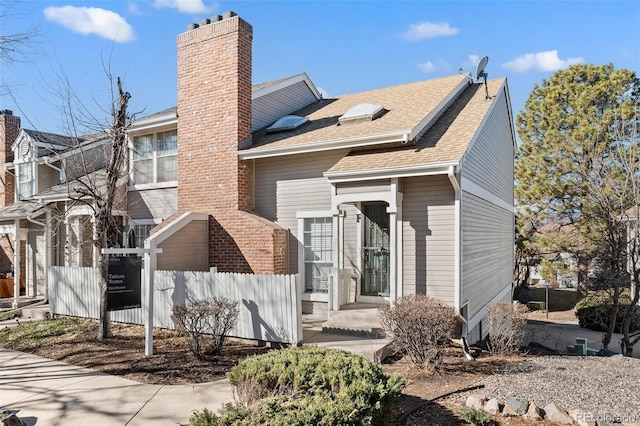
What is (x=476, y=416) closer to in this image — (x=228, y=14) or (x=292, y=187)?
(x=292, y=187)

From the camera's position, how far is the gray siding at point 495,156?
382 inches

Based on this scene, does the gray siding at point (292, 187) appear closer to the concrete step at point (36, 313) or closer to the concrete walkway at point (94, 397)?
the concrete walkway at point (94, 397)

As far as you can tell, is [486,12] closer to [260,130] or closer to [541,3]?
[541,3]

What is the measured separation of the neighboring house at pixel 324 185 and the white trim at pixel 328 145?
0.03m

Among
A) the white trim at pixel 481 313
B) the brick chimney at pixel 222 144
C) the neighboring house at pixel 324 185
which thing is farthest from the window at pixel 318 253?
the white trim at pixel 481 313

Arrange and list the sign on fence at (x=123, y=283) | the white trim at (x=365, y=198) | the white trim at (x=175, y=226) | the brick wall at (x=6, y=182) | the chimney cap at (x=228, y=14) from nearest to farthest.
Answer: the sign on fence at (x=123, y=283) < the white trim at (x=365, y=198) < the white trim at (x=175, y=226) < the chimney cap at (x=228, y=14) < the brick wall at (x=6, y=182)

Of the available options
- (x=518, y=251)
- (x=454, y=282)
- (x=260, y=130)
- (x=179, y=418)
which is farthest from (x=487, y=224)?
(x=518, y=251)

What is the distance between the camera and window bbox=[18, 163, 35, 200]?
16.6 meters

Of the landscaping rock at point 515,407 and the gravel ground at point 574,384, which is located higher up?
the landscaping rock at point 515,407

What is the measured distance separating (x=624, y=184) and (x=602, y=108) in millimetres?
9590

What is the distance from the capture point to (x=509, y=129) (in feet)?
50.2

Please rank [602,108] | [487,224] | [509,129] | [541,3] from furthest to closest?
[602,108] < [509,129] < [487,224] < [541,3]

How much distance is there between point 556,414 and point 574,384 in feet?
4.76

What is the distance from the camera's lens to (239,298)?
26.5 ft
